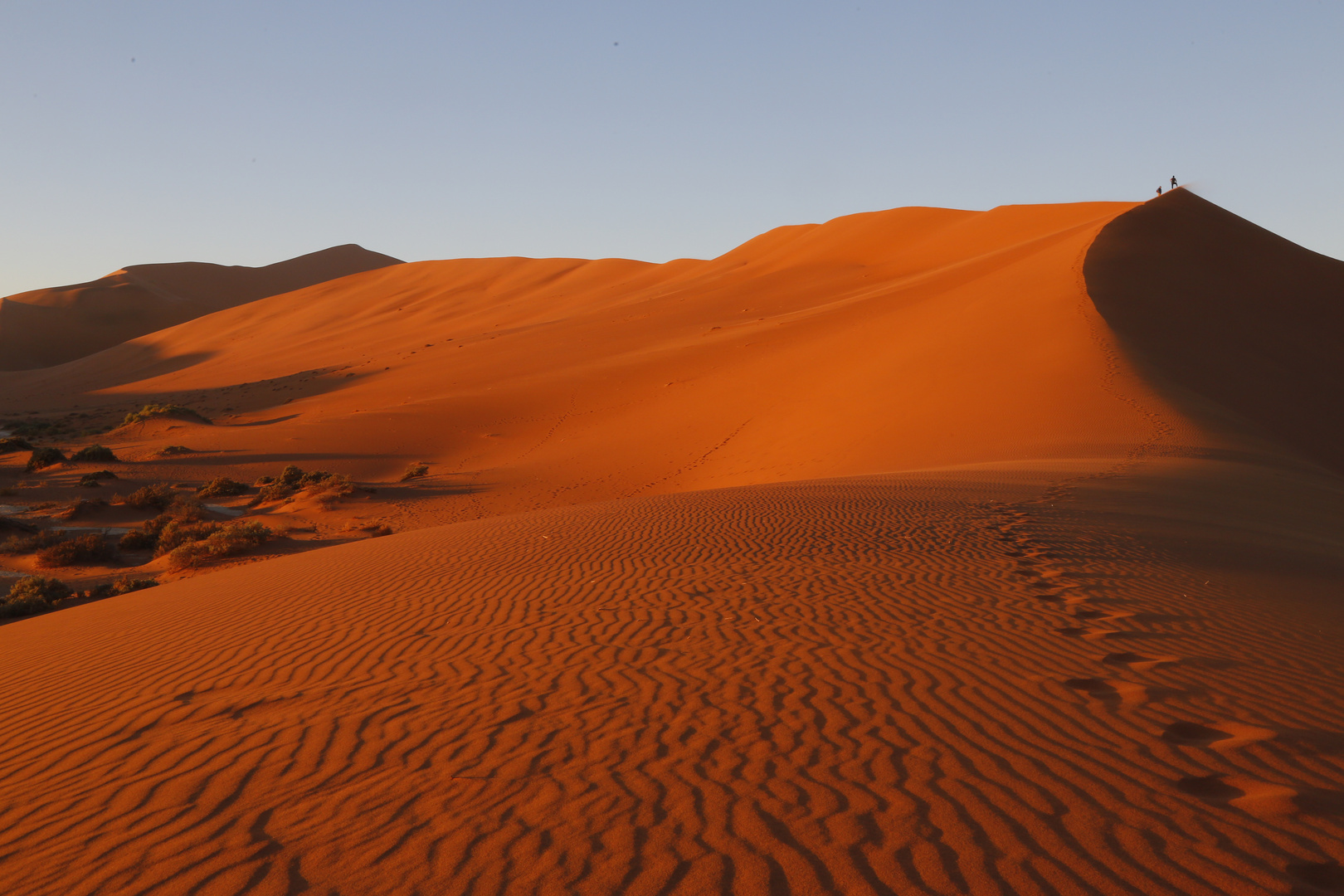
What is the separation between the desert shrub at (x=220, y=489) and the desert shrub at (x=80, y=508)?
1956mm

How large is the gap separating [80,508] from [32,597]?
8048mm

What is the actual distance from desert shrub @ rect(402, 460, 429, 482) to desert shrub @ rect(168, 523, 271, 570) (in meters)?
9.34

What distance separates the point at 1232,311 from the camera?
27.0 metres

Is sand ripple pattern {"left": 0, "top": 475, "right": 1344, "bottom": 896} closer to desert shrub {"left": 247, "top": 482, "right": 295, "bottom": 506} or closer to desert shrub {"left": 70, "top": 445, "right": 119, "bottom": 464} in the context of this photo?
desert shrub {"left": 247, "top": 482, "right": 295, "bottom": 506}

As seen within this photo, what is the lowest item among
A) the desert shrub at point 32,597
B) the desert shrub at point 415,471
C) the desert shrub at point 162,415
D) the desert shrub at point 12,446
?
the desert shrub at point 415,471

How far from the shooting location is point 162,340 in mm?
77125

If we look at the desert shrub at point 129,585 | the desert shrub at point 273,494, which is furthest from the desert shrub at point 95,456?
the desert shrub at point 129,585

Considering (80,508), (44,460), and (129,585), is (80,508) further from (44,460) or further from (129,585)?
(129,585)

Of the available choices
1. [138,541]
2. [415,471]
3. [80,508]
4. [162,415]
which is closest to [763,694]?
[138,541]

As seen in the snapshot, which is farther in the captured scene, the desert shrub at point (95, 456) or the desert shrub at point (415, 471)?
the desert shrub at point (415, 471)

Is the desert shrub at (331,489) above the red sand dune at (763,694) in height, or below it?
below

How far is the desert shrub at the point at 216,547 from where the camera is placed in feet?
44.5

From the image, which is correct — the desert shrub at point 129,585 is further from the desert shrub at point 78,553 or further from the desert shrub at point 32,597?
the desert shrub at point 78,553

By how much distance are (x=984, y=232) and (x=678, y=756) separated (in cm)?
5657
